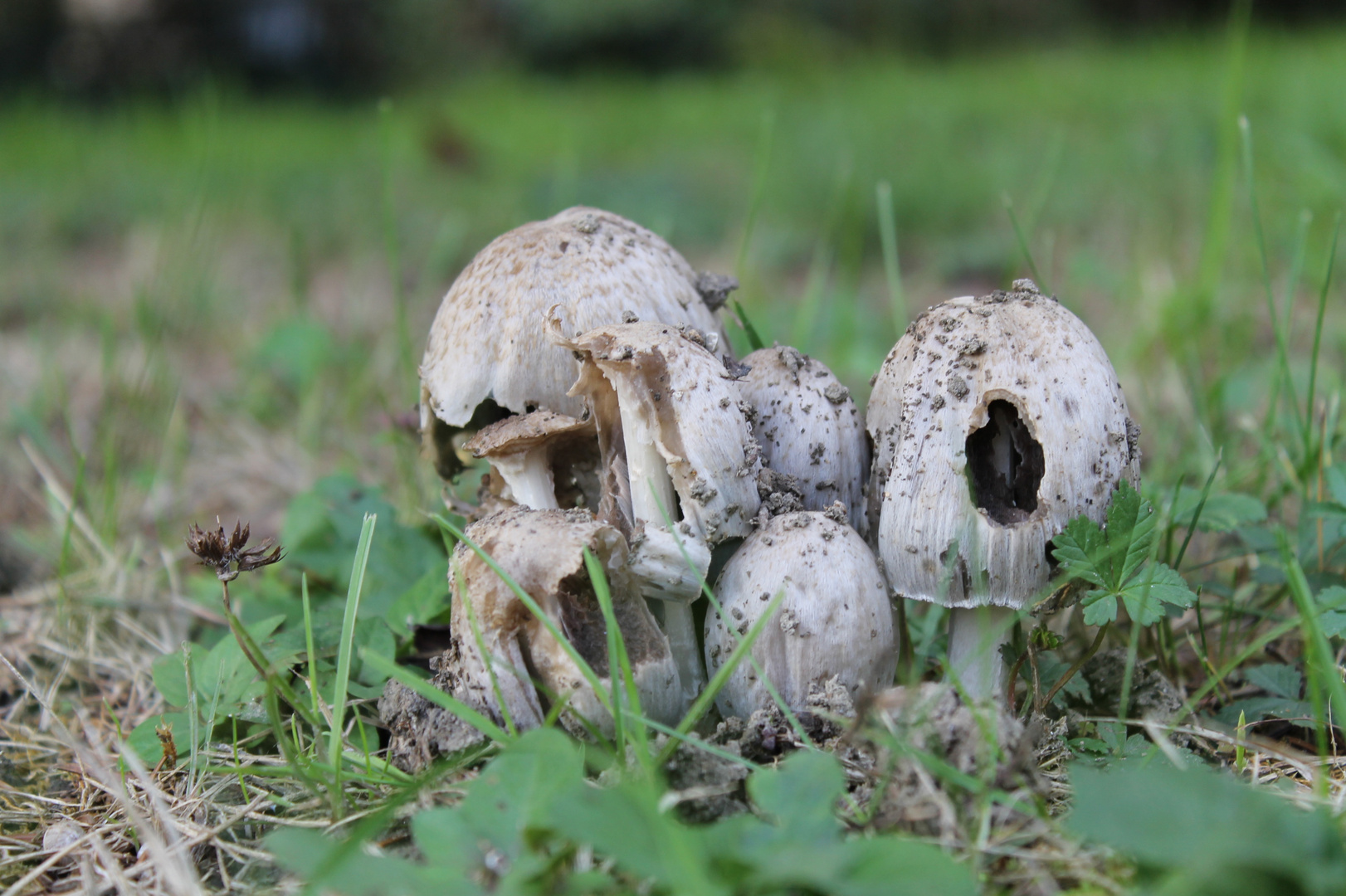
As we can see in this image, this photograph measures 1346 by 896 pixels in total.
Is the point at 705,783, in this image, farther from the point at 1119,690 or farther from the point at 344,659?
the point at 1119,690

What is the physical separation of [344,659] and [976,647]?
1.27 metres

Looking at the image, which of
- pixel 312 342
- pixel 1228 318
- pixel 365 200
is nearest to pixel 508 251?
pixel 312 342

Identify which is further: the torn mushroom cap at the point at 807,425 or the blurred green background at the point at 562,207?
the blurred green background at the point at 562,207

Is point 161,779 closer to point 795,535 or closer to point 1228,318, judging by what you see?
point 795,535

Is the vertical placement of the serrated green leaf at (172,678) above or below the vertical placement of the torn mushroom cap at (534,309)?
below

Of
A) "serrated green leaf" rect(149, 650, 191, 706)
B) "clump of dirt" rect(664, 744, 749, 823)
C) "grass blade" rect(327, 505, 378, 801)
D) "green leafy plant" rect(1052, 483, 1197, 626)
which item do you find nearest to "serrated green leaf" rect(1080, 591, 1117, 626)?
"green leafy plant" rect(1052, 483, 1197, 626)

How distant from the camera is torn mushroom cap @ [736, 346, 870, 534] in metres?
2.10

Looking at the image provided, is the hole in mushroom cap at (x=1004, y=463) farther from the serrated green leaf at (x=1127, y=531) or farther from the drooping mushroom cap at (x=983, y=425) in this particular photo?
the serrated green leaf at (x=1127, y=531)

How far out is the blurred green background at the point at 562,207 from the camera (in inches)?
150

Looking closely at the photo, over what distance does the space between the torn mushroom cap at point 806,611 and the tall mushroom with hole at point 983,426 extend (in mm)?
85

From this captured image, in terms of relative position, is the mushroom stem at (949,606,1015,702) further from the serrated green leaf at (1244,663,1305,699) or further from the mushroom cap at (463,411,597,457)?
the mushroom cap at (463,411,597,457)

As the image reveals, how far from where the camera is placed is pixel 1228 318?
15.1 ft

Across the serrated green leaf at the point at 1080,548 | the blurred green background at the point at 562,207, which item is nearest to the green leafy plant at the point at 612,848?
the serrated green leaf at the point at 1080,548

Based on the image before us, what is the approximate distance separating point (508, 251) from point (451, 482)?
688 mm
